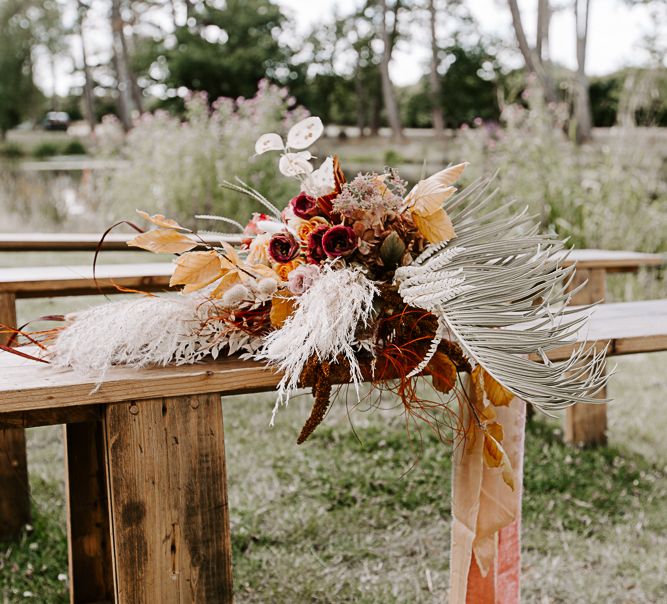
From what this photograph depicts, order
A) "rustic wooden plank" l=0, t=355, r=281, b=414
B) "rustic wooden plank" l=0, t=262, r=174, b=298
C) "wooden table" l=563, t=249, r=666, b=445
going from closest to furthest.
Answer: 1. "rustic wooden plank" l=0, t=355, r=281, b=414
2. "rustic wooden plank" l=0, t=262, r=174, b=298
3. "wooden table" l=563, t=249, r=666, b=445

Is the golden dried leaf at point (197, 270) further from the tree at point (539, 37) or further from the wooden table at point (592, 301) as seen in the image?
the tree at point (539, 37)

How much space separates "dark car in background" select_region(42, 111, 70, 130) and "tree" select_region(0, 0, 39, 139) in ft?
14.7

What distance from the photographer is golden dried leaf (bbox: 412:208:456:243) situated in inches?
70.8

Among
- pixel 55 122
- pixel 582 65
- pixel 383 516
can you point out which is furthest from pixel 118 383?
pixel 55 122

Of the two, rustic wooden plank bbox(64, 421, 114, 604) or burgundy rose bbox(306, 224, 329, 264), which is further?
rustic wooden plank bbox(64, 421, 114, 604)

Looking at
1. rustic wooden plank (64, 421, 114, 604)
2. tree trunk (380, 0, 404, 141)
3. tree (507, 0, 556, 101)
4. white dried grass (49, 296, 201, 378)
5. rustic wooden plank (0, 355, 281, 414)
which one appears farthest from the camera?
tree trunk (380, 0, 404, 141)

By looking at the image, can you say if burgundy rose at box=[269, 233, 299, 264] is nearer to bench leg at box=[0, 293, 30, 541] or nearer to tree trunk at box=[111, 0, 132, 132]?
bench leg at box=[0, 293, 30, 541]

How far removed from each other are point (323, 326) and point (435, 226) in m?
0.40

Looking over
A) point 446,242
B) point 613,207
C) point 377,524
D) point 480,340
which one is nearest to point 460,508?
point 480,340

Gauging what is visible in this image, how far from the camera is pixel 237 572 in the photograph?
2715mm

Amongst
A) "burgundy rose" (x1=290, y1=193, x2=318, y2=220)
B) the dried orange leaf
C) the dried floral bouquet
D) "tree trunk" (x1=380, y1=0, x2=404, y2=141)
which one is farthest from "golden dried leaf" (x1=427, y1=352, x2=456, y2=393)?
"tree trunk" (x1=380, y1=0, x2=404, y2=141)

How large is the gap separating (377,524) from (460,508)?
3.86 ft

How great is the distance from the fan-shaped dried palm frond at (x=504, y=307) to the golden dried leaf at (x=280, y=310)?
246mm

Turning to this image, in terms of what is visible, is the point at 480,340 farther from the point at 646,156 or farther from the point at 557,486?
the point at 646,156
